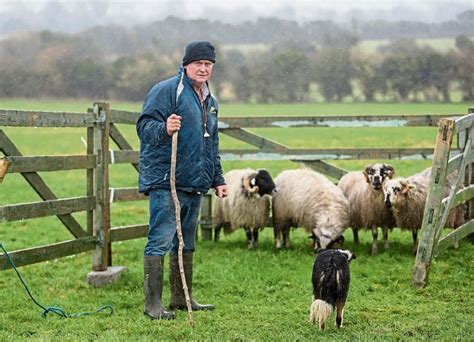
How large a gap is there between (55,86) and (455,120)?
113ft

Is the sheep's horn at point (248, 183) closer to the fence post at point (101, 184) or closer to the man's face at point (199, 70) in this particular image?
the fence post at point (101, 184)

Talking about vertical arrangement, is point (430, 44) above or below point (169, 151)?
above

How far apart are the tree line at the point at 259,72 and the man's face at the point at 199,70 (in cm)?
3376

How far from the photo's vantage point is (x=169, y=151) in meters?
6.83

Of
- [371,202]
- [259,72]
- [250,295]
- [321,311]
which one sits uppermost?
[259,72]

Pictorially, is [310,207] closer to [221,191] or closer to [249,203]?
[249,203]

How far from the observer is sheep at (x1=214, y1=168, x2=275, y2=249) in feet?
36.0

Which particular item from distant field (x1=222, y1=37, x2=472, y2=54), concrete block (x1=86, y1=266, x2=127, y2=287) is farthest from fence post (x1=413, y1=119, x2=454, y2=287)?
distant field (x1=222, y1=37, x2=472, y2=54)

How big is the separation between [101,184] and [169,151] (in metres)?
2.21

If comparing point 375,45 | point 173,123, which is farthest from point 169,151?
point 375,45

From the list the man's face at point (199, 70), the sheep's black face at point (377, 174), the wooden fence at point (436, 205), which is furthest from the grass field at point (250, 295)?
the man's face at point (199, 70)

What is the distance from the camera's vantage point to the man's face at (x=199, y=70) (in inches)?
272

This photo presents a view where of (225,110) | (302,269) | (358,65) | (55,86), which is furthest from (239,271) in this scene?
(358,65)

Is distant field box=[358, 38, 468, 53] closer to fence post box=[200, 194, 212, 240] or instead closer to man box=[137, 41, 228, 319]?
fence post box=[200, 194, 212, 240]
